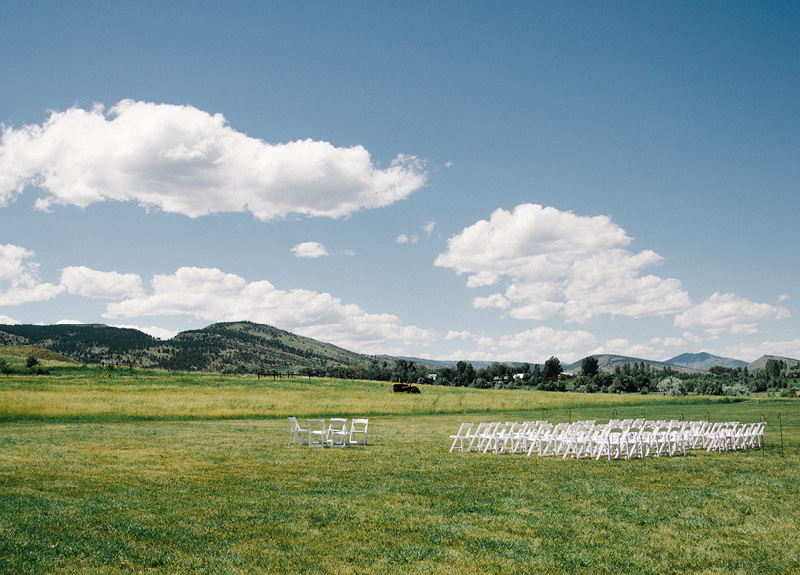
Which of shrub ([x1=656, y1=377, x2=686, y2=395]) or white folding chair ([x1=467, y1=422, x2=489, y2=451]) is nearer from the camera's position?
white folding chair ([x1=467, y1=422, x2=489, y2=451])

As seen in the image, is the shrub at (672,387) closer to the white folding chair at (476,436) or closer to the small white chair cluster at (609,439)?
the small white chair cluster at (609,439)

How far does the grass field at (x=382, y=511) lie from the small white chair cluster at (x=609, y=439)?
1.13 metres

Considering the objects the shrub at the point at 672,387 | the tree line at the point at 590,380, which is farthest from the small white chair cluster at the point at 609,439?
the tree line at the point at 590,380

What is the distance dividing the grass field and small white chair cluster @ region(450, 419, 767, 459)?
44.4 inches

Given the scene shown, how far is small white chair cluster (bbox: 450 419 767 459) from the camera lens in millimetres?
21484

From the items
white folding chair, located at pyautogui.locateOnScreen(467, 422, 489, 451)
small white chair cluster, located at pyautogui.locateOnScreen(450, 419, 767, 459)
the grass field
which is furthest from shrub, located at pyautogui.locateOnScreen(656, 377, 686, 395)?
the grass field

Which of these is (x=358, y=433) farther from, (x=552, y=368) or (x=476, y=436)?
(x=552, y=368)

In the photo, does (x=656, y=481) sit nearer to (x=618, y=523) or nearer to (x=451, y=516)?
(x=618, y=523)

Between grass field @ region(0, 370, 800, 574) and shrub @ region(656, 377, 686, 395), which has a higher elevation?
grass field @ region(0, 370, 800, 574)

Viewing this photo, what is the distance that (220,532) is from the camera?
9.81m

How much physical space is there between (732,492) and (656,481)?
1908mm

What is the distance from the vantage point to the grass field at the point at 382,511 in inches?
337

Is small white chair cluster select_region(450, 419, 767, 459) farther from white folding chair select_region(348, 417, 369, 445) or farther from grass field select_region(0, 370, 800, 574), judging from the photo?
white folding chair select_region(348, 417, 369, 445)

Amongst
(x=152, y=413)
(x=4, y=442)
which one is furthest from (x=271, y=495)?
(x=152, y=413)
